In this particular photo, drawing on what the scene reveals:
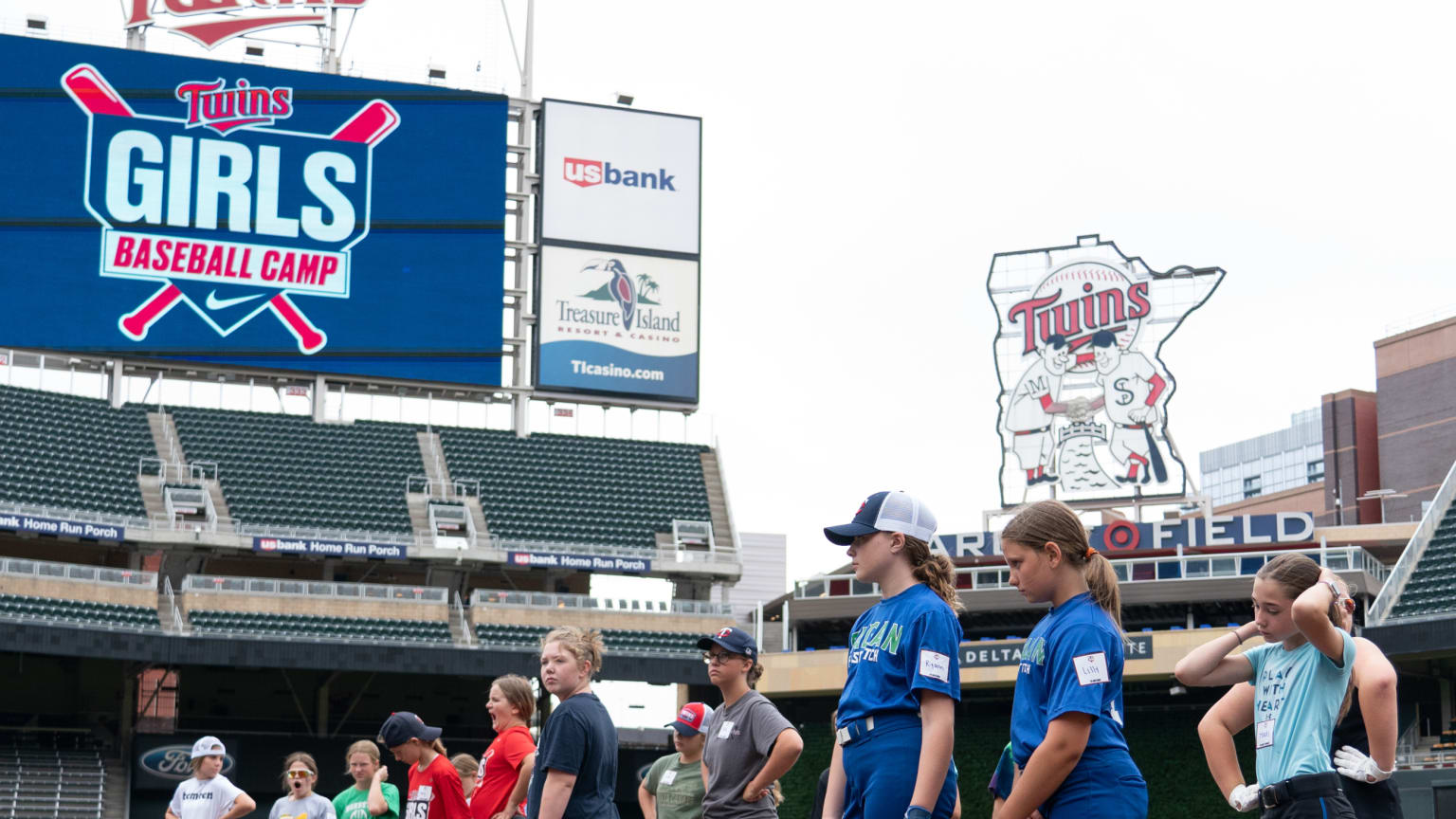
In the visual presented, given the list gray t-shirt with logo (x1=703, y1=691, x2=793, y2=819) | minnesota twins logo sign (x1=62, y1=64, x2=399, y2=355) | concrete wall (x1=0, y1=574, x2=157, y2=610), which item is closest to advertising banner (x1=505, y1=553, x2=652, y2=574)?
minnesota twins logo sign (x1=62, y1=64, x2=399, y2=355)

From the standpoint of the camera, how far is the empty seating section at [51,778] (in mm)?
31594

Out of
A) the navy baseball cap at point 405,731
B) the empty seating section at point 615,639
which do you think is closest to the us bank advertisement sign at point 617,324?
the empty seating section at point 615,639

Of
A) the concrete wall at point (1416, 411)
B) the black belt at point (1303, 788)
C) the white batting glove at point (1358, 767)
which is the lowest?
the black belt at point (1303, 788)

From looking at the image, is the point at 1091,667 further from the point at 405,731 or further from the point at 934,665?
the point at 405,731

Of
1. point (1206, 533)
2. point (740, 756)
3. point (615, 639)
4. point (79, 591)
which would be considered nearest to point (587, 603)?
point (615, 639)

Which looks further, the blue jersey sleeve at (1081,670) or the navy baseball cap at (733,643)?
the navy baseball cap at (733,643)

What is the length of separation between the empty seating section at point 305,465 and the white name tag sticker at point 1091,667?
33.5m

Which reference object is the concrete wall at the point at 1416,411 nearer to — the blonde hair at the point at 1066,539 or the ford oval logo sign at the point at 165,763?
the ford oval logo sign at the point at 165,763

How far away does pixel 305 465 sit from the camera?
38.9 metres

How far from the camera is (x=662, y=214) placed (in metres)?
42.6

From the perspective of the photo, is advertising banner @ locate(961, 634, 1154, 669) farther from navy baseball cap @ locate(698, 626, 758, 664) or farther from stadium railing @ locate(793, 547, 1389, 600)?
navy baseball cap @ locate(698, 626, 758, 664)

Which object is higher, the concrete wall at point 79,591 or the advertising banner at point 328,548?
the advertising banner at point 328,548

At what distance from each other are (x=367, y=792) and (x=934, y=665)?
6.82 metres

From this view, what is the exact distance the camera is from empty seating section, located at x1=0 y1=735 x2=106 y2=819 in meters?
31.6
